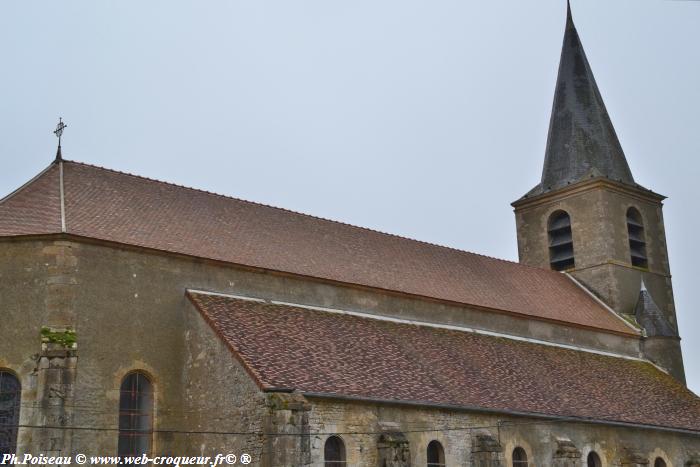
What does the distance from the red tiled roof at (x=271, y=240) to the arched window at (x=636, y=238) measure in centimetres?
405

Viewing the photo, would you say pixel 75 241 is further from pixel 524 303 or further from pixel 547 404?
pixel 524 303

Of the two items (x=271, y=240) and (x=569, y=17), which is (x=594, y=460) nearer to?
(x=271, y=240)

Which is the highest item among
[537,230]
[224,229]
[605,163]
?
[605,163]

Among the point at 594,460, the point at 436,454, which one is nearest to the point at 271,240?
the point at 436,454

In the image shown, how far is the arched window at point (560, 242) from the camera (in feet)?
110

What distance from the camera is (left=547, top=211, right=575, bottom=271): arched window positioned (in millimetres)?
33625

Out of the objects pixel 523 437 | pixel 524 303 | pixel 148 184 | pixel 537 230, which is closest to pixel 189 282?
pixel 148 184

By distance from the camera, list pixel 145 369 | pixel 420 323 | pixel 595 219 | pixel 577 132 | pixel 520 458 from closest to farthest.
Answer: pixel 145 369 → pixel 520 458 → pixel 420 323 → pixel 595 219 → pixel 577 132

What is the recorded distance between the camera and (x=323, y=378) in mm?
18547

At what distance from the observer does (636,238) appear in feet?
111

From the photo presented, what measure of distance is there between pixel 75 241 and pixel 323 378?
5806 mm

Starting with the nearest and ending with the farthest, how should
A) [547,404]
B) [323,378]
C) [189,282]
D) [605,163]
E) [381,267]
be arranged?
[323,378]
[189,282]
[547,404]
[381,267]
[605,163]

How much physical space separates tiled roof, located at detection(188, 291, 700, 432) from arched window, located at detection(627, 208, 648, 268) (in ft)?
21.8

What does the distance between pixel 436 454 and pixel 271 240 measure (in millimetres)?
6869
